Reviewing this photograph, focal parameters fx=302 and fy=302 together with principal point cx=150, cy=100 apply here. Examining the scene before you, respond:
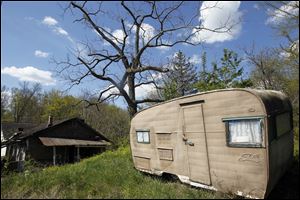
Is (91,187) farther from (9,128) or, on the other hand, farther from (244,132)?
(9,128)

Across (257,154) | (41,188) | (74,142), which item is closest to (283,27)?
(257,154)

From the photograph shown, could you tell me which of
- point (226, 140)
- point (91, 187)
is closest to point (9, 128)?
point (91, 187)

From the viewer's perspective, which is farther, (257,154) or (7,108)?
(7,108)

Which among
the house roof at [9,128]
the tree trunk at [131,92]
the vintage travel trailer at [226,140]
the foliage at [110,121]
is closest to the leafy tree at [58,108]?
the foliage at [110,121]

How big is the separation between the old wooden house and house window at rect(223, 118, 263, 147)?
84.7 ft

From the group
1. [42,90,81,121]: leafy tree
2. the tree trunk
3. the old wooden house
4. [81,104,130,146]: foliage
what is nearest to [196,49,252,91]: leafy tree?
the tree trunk

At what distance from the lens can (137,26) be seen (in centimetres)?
2341

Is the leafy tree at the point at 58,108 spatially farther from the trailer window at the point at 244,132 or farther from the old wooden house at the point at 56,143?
the trailer window at the point at 244,132

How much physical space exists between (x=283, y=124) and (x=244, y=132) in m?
1.79

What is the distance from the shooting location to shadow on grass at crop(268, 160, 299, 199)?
7.86 meters

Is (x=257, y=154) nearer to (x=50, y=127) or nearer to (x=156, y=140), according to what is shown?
(x=156, y=140)

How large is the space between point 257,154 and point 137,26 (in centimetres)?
1830

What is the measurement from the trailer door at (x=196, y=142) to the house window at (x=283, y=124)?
186 centimetres

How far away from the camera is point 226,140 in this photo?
7.53 metres
